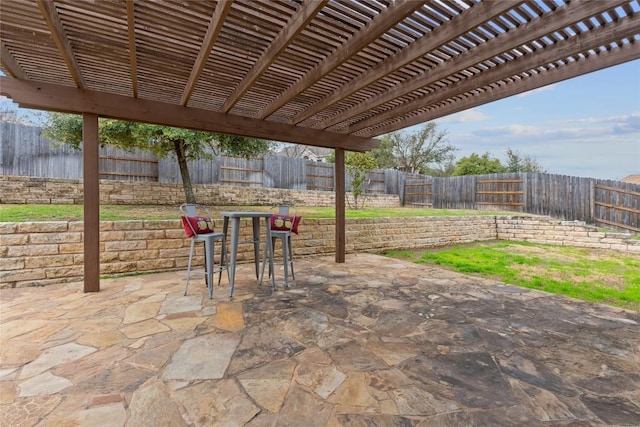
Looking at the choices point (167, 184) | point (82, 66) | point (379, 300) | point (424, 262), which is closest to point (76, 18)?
point (82, 66)

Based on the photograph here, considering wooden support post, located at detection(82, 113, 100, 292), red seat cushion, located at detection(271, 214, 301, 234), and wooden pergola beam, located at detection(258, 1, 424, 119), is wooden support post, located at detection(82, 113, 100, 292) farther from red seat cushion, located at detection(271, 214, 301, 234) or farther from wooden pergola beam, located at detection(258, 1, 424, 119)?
wooden pergola beam, located at detection(258, 1, 424, 119)

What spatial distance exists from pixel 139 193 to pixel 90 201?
503cm

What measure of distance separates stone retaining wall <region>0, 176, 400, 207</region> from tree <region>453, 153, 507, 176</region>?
40.8 feet

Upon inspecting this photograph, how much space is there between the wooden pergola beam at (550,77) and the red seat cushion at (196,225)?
2.85 metres

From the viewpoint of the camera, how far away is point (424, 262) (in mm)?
5117

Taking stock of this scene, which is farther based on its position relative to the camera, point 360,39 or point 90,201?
point 90,201

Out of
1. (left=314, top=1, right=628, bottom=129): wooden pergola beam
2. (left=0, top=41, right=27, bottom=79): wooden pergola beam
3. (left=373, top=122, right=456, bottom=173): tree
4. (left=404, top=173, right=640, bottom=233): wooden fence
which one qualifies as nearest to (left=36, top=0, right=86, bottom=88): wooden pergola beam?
(left=0, top=41, right=27, bottom=79): wooden pergola beam

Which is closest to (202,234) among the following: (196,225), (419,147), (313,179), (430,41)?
(196,225)

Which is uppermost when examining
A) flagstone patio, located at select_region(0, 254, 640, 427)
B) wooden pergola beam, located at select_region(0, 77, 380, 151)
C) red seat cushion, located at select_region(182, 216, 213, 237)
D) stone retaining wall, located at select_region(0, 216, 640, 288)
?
wooden pergola beam, located at select_region(0, 77, 380, 151)

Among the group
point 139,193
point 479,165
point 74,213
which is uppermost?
point 479,165

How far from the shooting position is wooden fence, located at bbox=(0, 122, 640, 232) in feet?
23.7

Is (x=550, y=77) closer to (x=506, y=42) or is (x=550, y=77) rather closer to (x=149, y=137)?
(x=506, y=42)

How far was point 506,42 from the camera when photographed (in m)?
1.99

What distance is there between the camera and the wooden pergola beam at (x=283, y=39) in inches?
66.5
